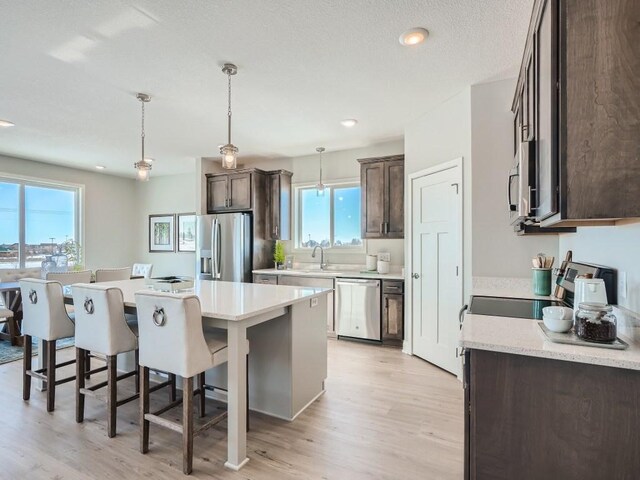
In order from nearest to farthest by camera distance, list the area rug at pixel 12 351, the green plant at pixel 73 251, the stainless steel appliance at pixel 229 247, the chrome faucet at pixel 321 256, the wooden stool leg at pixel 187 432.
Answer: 1. the wooden stool leg at pixel 187 432
2. the area rug at pixel 12 351
3. the stainless steel appliance at pixel 229 247
4. the chrome faucet at pixel 321 256
5. the green plant at pixel 73 251

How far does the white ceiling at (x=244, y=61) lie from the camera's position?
6.67 feet

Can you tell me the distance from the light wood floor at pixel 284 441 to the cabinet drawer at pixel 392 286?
4.27ft

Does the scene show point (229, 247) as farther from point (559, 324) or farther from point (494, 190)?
point (559, 324)

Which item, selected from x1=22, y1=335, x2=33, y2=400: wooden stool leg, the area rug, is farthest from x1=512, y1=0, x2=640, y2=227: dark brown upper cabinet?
the area rug

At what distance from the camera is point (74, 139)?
4.57m

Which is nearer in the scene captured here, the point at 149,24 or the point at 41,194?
the point at 149,24

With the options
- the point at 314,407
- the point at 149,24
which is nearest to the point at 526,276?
the point at 314,407

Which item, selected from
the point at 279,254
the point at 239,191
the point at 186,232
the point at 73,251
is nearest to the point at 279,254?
the point at 279,254

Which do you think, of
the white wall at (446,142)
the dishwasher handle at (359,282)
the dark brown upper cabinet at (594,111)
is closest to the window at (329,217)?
the dishwasher handle at (359,282)

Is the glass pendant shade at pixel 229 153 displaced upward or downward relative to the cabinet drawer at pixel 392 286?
upward

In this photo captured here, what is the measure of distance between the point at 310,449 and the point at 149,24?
9.47 feet

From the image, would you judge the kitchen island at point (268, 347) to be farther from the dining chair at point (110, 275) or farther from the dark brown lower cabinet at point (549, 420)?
the dining chair at point (110, 275)

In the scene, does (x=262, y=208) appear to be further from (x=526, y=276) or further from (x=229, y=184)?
(x=526, y=276)

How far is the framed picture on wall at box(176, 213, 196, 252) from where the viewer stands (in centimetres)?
675
